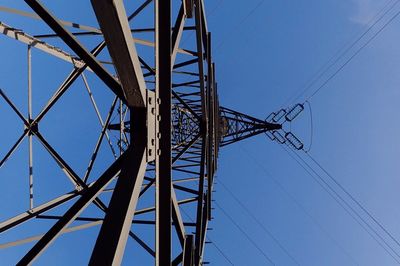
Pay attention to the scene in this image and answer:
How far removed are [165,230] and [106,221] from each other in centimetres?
111

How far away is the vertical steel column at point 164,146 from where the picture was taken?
383 cm

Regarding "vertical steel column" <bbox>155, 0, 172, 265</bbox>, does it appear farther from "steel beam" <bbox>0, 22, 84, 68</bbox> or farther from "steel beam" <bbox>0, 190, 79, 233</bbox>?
"steel beam" <bbox>0, 22, 84, 68</bbox>

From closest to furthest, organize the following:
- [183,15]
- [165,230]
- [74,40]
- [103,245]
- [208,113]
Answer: [103,245], [74,40], [165,230], [183,15], [208,113]

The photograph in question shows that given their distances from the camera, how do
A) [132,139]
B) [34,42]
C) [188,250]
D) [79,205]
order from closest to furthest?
[132,139] < [79,205] < [188,250] < [34,42]

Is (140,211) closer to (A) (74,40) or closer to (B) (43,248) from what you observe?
(B) (43,248)

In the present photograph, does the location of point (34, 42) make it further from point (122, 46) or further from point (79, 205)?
point (122, 46)

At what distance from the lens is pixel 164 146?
3.87 meters

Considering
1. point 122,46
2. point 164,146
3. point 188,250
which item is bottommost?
point 188,250

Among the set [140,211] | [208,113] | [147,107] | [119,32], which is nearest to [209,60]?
[208,113]

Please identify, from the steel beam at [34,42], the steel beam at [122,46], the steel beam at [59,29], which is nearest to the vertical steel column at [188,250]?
the steel beam at [122,46]

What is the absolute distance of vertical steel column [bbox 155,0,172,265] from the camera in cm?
383

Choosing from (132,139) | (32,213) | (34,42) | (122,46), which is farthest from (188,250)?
(34,42)

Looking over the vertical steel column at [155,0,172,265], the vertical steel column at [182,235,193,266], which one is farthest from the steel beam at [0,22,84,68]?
the vertical steel column at [182,235,193,266]

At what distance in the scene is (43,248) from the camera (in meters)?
4.02
